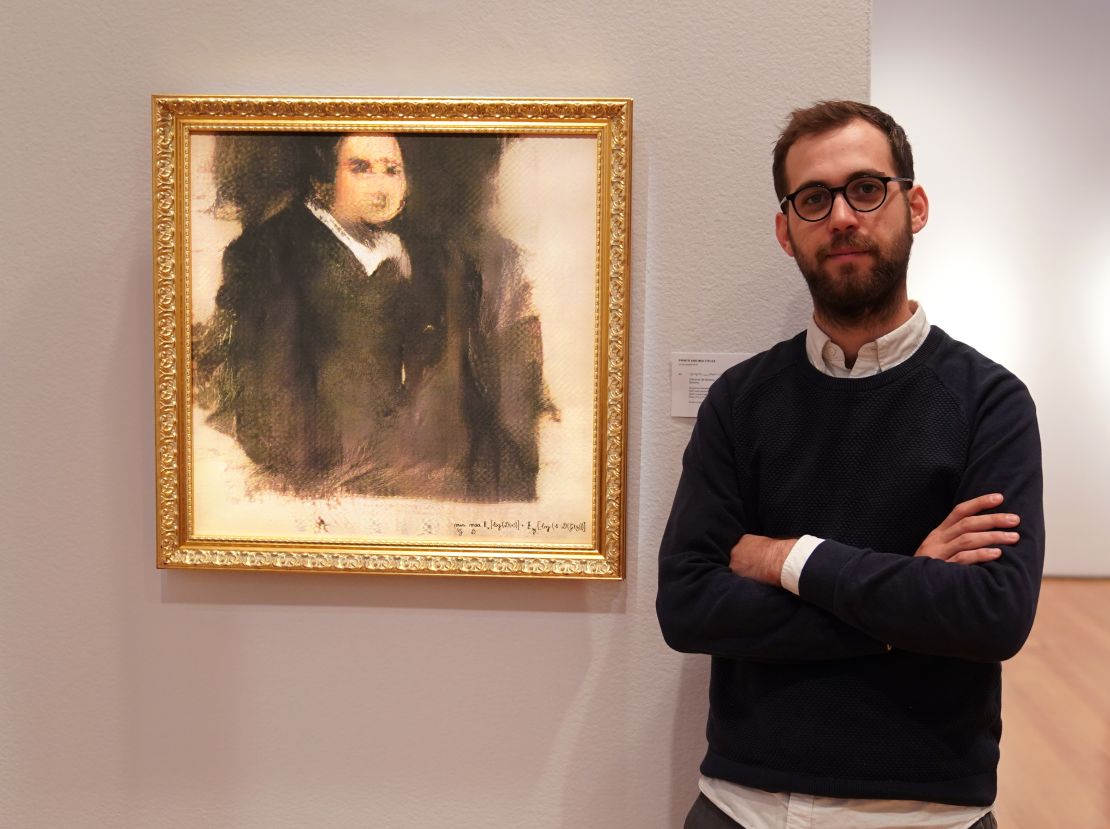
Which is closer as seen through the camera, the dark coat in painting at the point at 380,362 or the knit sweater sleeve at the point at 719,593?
the knit sweater sleeve at the point at 719,593

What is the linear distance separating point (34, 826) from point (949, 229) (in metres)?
5.62

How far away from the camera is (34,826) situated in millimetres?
2109

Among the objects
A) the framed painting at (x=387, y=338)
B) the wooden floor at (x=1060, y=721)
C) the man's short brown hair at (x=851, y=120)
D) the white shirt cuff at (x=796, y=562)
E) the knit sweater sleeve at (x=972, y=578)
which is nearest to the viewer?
the knit sweater sleeve at (x=972, y=578)

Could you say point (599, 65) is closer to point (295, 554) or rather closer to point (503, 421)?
point (503, 421)

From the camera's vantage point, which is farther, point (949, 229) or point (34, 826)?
point (949, 229)

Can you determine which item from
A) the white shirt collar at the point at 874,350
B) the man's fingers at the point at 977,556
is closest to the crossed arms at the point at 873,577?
the man's fingers at the point at 977,556

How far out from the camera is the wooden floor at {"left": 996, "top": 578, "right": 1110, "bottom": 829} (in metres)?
3.38

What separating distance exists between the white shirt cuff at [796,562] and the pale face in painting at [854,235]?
0.40 meters

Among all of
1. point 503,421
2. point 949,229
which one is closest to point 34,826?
point 503,421

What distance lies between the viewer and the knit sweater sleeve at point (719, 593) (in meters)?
1.50

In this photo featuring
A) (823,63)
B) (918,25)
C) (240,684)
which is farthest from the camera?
(918,25)

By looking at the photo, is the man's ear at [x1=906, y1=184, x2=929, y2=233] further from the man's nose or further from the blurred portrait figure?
the blurred portrait figure

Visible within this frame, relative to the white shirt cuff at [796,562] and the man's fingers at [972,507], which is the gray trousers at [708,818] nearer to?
the white shirt cuff at [796,562]

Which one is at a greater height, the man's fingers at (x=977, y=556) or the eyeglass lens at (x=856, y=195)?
the eyeglass lens at (x=856, y=195)
